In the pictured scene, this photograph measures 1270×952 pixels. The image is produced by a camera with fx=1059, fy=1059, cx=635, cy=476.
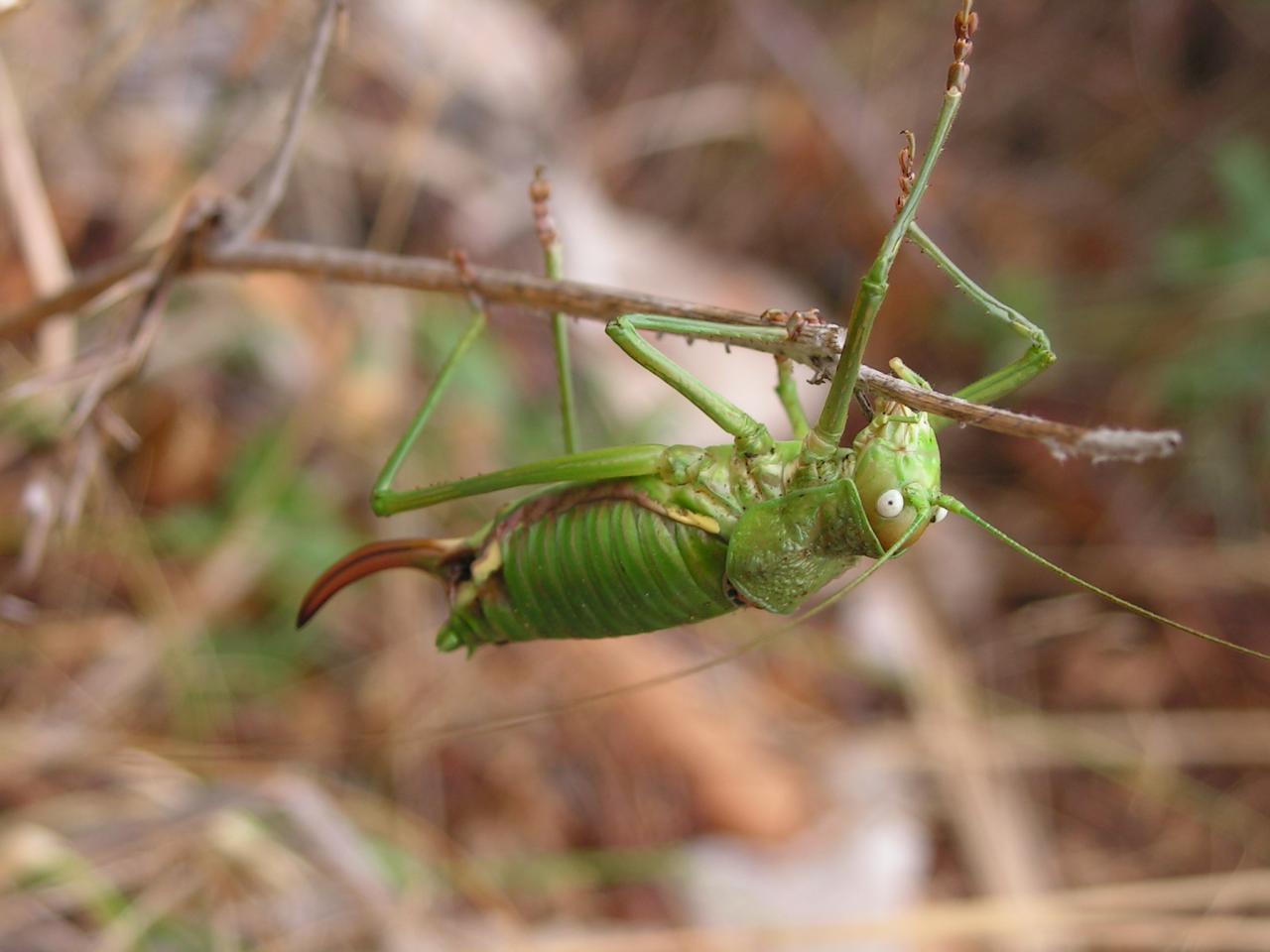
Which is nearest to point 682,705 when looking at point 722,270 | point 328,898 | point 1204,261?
point 328,898

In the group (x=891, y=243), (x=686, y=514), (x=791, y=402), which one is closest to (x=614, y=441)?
(x=791, y=402)

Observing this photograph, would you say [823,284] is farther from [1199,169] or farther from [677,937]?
[677,937]

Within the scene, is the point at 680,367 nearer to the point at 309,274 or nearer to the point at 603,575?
the point at 603,575

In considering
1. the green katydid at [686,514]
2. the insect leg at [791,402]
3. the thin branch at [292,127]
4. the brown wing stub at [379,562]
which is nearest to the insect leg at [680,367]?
the green katydid at [686,514]

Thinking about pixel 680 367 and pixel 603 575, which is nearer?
pixel 680 367

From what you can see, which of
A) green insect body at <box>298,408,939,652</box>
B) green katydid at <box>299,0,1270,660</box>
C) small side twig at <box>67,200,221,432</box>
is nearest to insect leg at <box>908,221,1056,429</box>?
green katydid at <box>299,0,1270,660</box>

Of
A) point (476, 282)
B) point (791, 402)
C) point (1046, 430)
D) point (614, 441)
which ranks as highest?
point (614, 441)

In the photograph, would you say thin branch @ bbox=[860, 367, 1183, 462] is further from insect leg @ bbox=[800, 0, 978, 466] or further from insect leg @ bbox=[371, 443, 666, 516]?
insect leg @ bbox=[371, 443, 666, 516]
